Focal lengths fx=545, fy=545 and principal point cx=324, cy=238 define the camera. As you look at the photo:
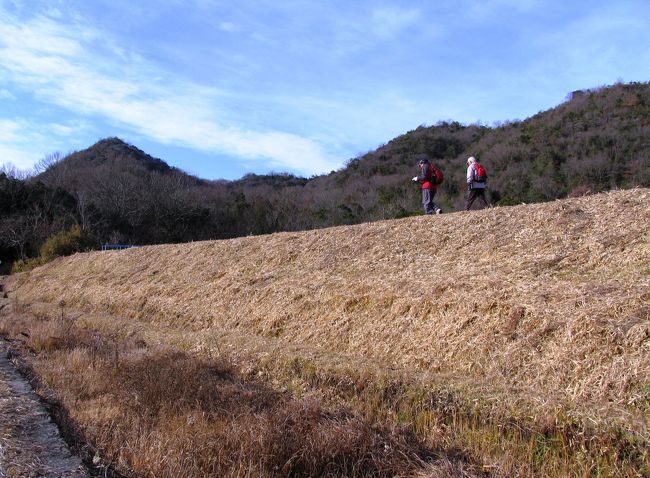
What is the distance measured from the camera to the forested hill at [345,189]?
34250 millimetres

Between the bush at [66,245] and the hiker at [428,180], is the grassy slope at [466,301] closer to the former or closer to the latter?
the hiker at [428,180]

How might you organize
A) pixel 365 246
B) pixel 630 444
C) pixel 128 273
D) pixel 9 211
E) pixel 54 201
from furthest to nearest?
pixel 54 201 → pixel 9 211 → pixel 128 273 → pixel 365 246 → pixel 630 444

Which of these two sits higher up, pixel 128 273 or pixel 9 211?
pixel 9 211

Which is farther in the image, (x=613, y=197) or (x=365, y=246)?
(x=365, y=246)

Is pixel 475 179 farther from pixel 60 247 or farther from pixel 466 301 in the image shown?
pixel 60 247

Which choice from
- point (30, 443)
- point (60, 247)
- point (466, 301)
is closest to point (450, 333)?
point (466, 301)

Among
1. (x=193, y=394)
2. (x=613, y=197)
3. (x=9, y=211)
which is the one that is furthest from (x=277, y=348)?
(x=9, y=211)

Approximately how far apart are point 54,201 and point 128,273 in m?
27.5

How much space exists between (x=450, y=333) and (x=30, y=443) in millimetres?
4319

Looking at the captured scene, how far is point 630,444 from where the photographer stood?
3912 mm

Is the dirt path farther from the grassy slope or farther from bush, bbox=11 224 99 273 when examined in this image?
bush, bbox=11 224 99 273

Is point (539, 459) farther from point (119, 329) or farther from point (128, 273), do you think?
point (128, 273)

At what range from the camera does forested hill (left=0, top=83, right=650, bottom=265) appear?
34250mm

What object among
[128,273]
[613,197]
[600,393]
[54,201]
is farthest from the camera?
[54,201]
